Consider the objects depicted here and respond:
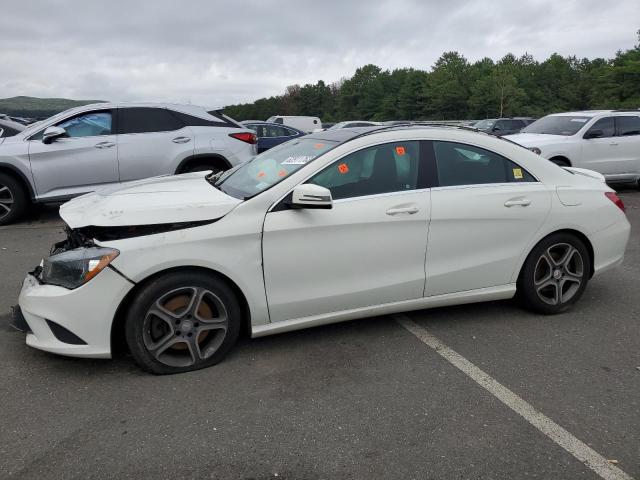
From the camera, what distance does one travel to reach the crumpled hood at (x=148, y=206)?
3.21 meters

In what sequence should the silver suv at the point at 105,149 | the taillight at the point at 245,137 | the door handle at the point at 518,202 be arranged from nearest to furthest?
the door handle at the point at 518,202 → the silver suv at the point at 105,149 → the taillight at the point at 245,137

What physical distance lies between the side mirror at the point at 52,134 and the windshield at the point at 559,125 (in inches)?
358

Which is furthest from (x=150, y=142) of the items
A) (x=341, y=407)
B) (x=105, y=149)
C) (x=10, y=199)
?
(x=341, y=407)


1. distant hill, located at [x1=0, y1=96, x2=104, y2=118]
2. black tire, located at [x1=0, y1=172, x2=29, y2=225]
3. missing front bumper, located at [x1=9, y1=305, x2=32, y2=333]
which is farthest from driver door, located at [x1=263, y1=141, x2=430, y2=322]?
distant hill, located at [x1=0, y1=96, x2=104, y2=118]

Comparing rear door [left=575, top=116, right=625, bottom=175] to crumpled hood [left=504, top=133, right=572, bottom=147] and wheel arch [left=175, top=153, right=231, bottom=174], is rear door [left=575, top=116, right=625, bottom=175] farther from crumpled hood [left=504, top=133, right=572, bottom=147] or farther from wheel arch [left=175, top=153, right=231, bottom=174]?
wheel arch [left=175, top=153, right=231, bottom=174]

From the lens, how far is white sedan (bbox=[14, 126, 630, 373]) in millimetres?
3135

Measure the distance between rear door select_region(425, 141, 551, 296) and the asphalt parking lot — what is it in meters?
0.44

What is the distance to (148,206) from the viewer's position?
3305 millimetres

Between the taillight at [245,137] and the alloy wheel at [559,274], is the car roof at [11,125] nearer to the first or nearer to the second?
the taillight at [245,137]

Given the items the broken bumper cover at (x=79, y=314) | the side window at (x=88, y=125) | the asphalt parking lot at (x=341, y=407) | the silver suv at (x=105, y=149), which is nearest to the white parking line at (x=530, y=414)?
the asphalt parking lot at (x=341, y=407)

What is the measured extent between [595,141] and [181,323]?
9843 mm

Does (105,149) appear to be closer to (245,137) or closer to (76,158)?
(76,158)

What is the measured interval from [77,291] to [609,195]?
4.13m

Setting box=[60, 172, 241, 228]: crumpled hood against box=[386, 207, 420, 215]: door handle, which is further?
box=[386, 207, 420, 215]: door handle
